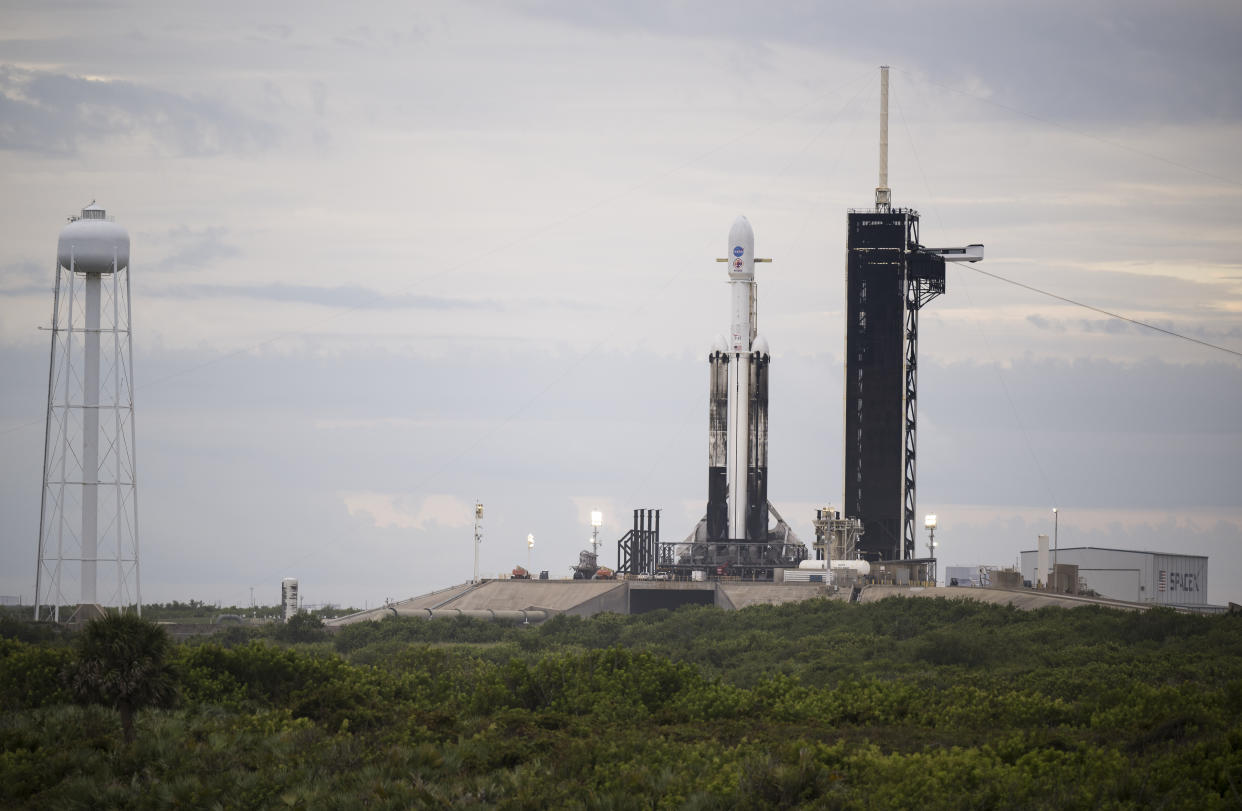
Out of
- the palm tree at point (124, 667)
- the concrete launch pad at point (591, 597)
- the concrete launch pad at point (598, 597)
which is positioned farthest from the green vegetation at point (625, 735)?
the concrete launch pad at point (598, 597)

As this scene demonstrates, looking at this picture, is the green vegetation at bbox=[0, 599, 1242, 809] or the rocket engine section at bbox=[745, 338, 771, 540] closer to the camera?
the green vegetation at bbox=[0, 599, 1242, 809]

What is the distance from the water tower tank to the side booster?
38966 mm

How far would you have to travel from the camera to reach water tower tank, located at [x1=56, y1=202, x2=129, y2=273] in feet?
201

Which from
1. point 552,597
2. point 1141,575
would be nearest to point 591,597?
point 552,597

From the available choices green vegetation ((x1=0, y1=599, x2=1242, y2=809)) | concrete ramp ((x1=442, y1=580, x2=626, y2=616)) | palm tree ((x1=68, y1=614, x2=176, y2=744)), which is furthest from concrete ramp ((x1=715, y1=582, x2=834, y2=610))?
palm tree ((x1=68, y1=614, x2=176, y2=744))

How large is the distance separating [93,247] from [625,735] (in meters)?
39.6

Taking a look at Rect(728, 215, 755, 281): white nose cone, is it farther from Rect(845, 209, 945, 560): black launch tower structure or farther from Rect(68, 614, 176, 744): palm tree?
Rect(68, 614, 176, 744): palm tree

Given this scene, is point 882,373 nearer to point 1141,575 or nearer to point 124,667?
point 1141,575

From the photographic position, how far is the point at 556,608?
271 ft

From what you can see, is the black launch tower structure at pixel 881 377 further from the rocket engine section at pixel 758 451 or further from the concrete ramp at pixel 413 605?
the concrete ramp at pixel 413 605

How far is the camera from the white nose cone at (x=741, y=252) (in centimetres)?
8875

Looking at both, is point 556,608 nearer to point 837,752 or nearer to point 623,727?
point 623,727

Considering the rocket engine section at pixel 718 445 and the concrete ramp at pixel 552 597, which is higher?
the rocket engine section at pixel 718 445

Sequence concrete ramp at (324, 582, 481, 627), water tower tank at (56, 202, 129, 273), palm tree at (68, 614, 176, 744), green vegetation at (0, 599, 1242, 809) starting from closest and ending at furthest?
1. green vegetation at (0, 599, 1242, 809)
2. palm tree at (68, 614, 176, 744)
3. water tower tank at (56, 202, 129, 273)
4. concrete ramp at (324, 582, 481, 627)
